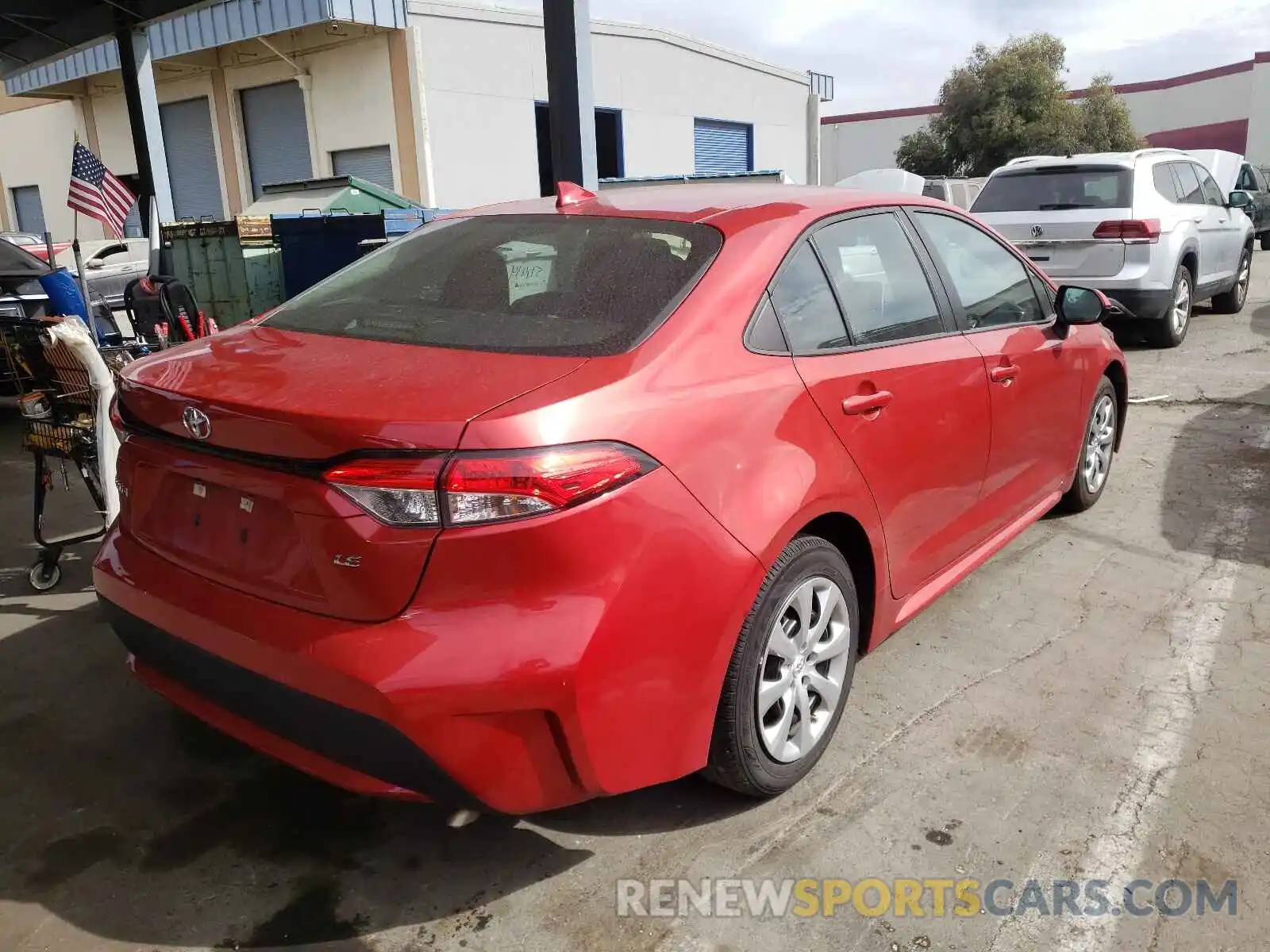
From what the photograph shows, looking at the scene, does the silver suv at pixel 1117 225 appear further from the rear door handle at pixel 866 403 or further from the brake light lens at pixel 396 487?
the brake light lens at pixel 396 487

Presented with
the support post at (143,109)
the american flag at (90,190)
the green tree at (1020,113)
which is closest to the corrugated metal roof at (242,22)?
the support post at (143,109)

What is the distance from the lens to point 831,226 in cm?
302

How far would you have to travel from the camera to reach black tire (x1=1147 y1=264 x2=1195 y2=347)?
890cm

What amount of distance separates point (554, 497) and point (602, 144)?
20.5 metres

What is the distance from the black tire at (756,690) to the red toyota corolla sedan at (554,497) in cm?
1

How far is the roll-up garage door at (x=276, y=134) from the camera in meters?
19.2

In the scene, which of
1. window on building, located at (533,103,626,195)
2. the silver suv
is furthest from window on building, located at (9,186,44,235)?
the silver suv

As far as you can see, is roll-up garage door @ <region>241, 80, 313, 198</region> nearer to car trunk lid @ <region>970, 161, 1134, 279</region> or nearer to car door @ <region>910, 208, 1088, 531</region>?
car trunk lid @ <region>970, 161, 1134, 279</region>

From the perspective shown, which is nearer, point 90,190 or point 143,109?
point 90,190

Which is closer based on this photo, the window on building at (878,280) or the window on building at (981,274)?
the window on building at (878,280)

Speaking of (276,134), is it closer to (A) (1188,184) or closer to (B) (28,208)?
(B) (28,208)

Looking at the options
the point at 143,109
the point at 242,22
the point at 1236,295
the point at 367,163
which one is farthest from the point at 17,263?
the point at 1236,295

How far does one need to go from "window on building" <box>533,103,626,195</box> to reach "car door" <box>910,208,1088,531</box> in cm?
1633

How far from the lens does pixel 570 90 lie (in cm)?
648
